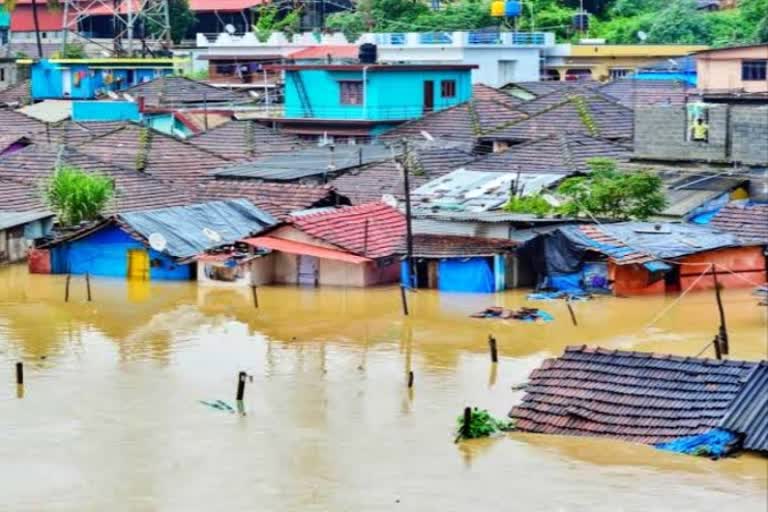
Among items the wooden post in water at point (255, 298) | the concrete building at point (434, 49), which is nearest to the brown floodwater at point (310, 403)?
the wooden post in water at point (255, 298)

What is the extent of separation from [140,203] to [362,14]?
2516 cm

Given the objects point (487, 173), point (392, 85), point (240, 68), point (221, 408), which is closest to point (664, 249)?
point (487, 173)

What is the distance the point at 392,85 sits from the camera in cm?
4156

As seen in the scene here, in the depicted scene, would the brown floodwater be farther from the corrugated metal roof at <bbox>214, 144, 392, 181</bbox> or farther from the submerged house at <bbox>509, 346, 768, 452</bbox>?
the corrugated metal roof at <bbox>214, 144, 392, 181</bbox>

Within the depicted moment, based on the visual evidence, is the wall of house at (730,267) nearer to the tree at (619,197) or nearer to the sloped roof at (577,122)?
the tree at (619,197)

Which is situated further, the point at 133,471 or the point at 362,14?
the point at 362,14

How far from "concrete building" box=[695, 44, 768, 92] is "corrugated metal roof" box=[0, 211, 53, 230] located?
58.4 ft

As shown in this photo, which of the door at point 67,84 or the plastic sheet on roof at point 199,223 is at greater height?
the door at point 67,84

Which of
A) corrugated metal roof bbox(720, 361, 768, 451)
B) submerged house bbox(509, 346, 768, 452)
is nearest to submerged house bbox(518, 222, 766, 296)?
submerged house bbox(509, 346, 768, 452)

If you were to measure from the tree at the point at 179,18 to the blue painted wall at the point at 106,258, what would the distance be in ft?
106

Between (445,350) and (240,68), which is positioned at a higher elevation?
(240,68)

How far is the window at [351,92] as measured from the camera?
41.3 m

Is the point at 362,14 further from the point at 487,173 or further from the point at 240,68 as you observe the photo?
the point at 487,173

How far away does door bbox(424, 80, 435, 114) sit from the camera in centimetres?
4284
